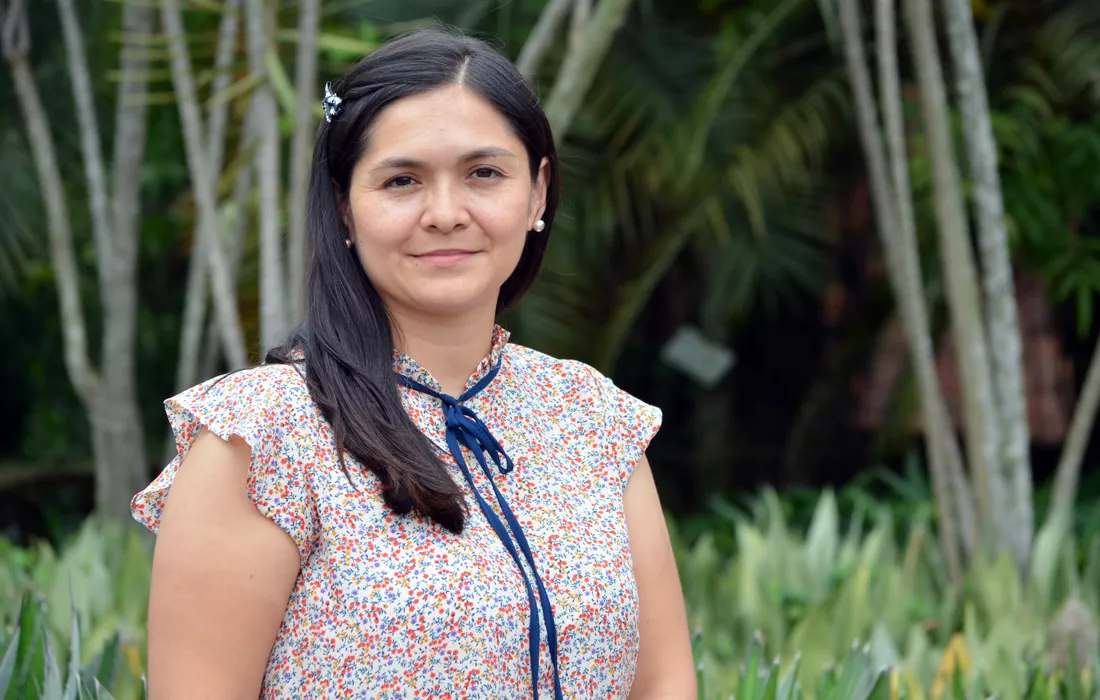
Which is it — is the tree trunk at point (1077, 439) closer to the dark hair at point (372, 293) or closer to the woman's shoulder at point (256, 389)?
the dark hair at point (372, 293)

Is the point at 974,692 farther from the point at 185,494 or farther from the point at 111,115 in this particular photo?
the point at 111,115

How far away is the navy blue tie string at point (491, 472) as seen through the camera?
52.6 inches

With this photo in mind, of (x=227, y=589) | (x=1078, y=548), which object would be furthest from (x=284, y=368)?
(x=1078, y=548)

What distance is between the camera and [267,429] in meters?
1.28

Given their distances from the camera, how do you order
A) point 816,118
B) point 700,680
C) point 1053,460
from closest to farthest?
1. point 700,680
2. point 816,118
3. point 1053,460

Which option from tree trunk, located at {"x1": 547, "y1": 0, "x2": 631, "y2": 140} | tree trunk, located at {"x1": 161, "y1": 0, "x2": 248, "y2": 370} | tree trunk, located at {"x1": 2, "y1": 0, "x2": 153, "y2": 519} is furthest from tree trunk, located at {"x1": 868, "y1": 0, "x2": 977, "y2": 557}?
tree trunk, located at {"x1": 2, "y1": 0, "x2": 153, "y2": 519}

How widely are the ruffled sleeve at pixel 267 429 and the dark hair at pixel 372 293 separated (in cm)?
4

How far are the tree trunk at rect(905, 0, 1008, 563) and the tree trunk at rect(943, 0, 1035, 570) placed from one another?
3 cm

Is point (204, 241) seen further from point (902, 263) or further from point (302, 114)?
point (902, 263)

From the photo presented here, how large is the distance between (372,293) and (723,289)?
14.4 feet

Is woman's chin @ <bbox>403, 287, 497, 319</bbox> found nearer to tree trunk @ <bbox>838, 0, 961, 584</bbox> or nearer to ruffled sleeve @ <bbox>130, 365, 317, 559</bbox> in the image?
ruffled sleeve @ <bbox>130, 365, 317, 559</bbox>

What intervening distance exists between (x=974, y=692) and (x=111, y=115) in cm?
470

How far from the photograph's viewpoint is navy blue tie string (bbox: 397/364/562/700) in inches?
52.6

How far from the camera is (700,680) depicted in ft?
6.83
